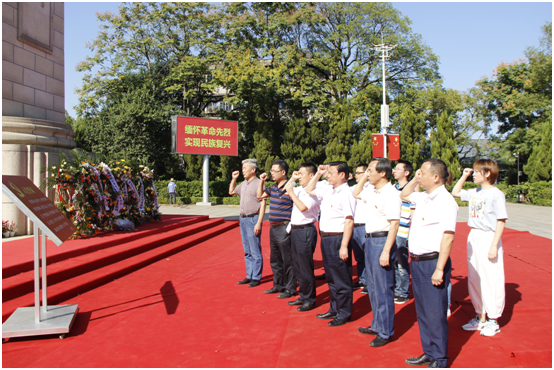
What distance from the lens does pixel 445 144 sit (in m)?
22.7

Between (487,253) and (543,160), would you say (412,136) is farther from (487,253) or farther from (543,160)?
(487,253)

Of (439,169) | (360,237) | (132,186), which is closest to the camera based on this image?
(439,169)

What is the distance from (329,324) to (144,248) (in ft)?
14.6

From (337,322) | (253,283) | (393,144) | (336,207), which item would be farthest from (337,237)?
(393,144)

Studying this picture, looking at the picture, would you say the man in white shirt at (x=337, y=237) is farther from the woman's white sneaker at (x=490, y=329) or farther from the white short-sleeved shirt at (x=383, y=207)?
the woman's white sneaker at (x=490, y=329)

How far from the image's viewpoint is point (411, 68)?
83.7 feet

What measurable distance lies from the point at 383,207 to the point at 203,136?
16770mm

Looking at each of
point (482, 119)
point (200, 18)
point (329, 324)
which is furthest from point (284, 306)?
point (482, 119)

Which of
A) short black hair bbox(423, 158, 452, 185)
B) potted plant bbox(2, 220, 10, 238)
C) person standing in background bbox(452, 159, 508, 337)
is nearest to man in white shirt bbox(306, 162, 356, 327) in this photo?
short black hair bbox(423, 158, 452, 185)

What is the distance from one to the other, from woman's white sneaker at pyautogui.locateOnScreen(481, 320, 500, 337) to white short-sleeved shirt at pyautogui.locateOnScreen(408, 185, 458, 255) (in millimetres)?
1213

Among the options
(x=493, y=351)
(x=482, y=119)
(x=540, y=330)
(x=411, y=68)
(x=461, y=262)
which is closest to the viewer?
(x=493, y=351)

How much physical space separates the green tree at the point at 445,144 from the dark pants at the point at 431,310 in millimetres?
21128

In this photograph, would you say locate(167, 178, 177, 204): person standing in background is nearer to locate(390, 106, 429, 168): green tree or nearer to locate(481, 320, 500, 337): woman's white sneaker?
locate(390, 106, 429, 168): green tree

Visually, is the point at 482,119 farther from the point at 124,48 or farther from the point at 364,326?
the point at 364,326
